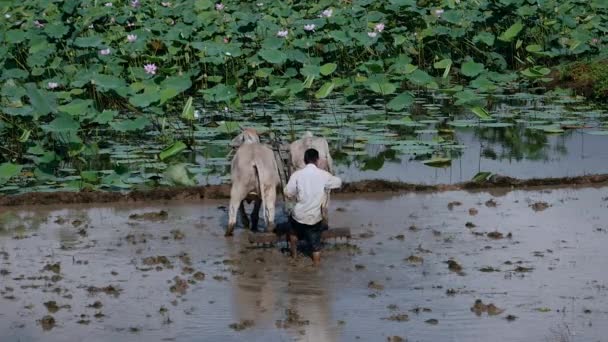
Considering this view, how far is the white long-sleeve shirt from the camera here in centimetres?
991

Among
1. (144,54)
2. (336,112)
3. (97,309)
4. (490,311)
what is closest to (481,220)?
(490,311)

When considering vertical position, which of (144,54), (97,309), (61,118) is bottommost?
(97,309)

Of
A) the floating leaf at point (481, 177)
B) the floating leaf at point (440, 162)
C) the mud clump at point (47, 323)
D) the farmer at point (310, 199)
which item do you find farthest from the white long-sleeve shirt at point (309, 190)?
the floating leaf at point (440, 162)

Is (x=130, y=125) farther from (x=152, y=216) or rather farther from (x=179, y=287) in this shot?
(x=179, y=287)

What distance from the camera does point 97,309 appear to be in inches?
346

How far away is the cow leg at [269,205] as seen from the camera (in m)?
10.8

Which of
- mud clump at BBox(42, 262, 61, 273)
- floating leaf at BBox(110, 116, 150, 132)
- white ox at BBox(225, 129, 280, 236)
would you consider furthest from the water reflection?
A: floating leaf at BBox(110, 116, 150, 132)

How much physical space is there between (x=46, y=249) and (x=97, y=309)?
6.81ft

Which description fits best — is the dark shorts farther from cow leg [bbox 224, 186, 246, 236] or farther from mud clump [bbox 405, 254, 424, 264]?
cow leg [bbox 224, 186, 246, 236]

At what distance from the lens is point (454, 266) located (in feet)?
32.0

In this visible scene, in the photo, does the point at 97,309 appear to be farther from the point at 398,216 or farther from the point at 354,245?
the point at 398,216

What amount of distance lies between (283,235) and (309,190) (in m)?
0.64

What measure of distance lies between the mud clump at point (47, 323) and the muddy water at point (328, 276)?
0.05 metres

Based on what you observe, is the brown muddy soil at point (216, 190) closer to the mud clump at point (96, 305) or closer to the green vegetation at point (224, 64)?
the green vegetation at point (224, 64)
